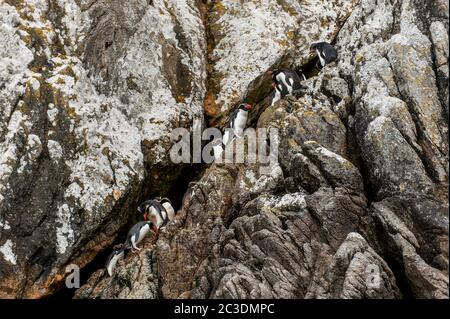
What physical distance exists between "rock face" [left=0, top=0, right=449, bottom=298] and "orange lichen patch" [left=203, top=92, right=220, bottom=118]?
0.14 feet

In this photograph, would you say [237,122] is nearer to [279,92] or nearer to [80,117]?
[279,92]

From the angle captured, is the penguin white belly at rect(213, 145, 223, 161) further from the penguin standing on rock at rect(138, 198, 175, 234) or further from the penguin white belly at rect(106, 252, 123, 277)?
the penguin white belly at rect(106, 252, 123, 277)

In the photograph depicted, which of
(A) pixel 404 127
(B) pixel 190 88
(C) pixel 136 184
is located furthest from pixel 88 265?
(A) pixel 404 127

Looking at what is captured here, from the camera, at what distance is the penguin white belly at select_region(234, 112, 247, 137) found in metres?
19.9

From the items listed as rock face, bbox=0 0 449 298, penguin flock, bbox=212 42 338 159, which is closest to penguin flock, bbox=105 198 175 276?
rock face, bbox=0 0 449 298

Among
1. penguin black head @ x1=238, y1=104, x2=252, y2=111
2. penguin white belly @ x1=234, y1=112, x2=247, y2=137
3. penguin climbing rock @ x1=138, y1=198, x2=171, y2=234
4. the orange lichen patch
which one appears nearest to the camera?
penguin climbing rock @ x1=138, y1=198, x2=171, y2=234

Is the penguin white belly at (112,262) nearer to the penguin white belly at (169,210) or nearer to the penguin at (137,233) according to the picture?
the penguin at (137,233)


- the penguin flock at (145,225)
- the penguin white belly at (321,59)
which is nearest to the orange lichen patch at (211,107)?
the penguin flock at (145,225)

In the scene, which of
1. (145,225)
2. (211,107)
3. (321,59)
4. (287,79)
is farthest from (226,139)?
(321,59)

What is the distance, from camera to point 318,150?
16.3m

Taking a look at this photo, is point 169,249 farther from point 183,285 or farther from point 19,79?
point 19,79

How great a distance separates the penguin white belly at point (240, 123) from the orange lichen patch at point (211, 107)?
1.33 meters

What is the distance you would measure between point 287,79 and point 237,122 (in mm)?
1914

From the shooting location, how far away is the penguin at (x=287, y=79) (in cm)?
1977
